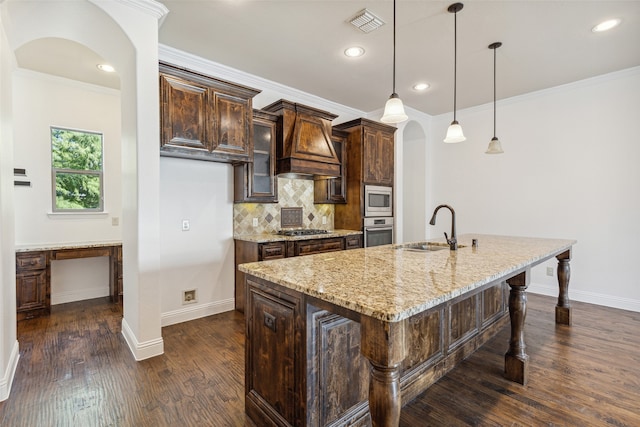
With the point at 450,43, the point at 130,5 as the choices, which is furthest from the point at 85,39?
the point at 450,43

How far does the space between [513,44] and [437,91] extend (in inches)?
50.6

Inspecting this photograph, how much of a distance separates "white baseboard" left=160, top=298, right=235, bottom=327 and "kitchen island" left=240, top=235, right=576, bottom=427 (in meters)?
1.88

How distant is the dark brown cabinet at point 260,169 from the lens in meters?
3.51

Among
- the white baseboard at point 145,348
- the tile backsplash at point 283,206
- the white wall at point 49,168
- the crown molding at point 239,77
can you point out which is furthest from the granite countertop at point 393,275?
the white wall at point 49,168

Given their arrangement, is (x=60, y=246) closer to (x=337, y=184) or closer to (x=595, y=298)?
(x=337, y=184)

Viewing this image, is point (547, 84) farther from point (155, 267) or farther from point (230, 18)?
point (155, 267)

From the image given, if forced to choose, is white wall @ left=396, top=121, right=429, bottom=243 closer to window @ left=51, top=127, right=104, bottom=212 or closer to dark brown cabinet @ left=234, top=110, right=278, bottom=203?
dark brown cabinet @ left=234, top=110, right=278, bottom=203

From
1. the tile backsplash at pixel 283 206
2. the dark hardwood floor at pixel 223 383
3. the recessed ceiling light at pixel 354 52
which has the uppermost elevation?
the recessed ceiling light at pixel 354 52

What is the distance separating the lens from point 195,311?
3.46 meters

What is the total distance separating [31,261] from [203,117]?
2.58 metres

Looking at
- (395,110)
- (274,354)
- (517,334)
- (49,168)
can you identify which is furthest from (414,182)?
(49,168)

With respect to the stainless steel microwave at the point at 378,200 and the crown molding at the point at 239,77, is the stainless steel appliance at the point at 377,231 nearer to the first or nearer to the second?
the stainless steel microwave at the point at 378,200

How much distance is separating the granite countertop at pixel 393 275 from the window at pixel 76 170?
3543 mm

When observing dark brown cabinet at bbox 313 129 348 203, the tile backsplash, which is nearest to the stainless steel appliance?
dark brown cabinet at bbox 313 129 348 203
